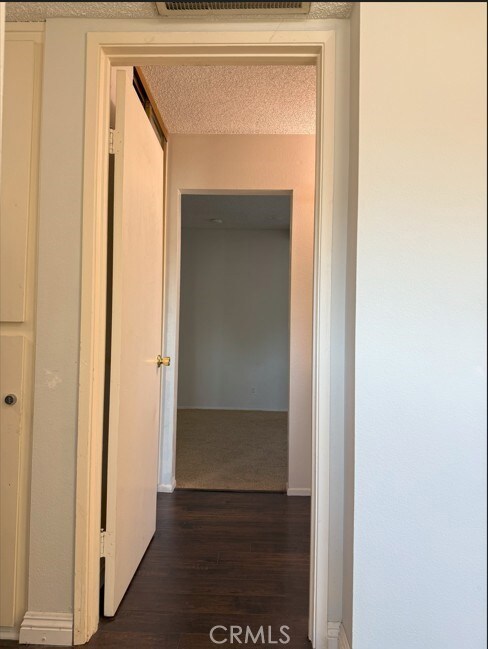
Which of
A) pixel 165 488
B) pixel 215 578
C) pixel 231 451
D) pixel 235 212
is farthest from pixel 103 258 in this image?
pixel 235 212

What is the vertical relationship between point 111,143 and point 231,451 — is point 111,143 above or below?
above

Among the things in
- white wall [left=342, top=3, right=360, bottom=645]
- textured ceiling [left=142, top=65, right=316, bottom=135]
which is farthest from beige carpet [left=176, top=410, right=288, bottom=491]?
textured ceiling [left=142, top=65, right=316, bottom=135]

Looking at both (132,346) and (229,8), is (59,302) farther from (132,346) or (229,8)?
(229,8)

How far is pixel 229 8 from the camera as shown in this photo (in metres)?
1.53

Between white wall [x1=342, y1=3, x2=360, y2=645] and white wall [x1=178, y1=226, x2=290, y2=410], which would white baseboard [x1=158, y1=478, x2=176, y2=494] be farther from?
white wall [x1=178, y1=226, x2=290, y2=410]

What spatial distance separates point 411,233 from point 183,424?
15.4 feet

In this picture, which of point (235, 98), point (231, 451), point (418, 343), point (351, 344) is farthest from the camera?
point (231, 451)

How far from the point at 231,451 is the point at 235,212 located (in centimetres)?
310

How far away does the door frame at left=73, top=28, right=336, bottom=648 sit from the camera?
1.57 meters

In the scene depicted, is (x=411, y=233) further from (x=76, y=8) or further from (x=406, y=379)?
(x=76, y=8)

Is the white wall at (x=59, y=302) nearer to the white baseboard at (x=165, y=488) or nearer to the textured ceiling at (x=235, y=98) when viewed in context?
the textured ceiling at (x=235, y=98)

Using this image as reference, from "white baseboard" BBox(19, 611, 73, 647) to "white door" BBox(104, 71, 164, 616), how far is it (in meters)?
0.17

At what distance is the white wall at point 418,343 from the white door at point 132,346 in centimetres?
93

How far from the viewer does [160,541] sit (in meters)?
2.41
